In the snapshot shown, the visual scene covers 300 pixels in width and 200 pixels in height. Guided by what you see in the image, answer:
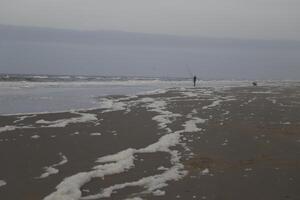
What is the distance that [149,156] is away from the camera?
46.4 ft

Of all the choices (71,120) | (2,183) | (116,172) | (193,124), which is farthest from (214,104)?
(2,183)

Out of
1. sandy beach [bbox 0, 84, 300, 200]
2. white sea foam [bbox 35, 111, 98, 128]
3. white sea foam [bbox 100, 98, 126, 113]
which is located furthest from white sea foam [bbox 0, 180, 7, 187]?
white sea foam [bbox 100, 98, 126, 113]

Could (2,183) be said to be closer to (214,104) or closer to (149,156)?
(149,156)

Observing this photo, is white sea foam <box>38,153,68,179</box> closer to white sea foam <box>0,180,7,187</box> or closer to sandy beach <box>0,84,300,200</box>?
sandy beach <box>0,84,300,200</box>

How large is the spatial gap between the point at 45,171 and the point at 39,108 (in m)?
14.8

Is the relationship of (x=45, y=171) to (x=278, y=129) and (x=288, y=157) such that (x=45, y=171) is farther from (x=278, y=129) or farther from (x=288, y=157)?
(x=278, y=129)

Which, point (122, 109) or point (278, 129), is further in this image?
point (122, 109)

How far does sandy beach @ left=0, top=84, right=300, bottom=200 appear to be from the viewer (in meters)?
10.6

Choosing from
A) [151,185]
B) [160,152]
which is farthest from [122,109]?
[151,185]

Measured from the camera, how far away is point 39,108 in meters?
26.4

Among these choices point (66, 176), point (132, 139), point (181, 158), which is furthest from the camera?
point (132, 139)

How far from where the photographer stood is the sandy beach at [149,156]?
1064cm

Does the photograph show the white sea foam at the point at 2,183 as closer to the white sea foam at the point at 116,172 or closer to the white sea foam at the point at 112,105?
the white sea foam at the point at 116,172

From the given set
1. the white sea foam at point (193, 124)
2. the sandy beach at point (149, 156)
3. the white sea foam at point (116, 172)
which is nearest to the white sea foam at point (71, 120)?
the sandy beach at point (149, 156)
